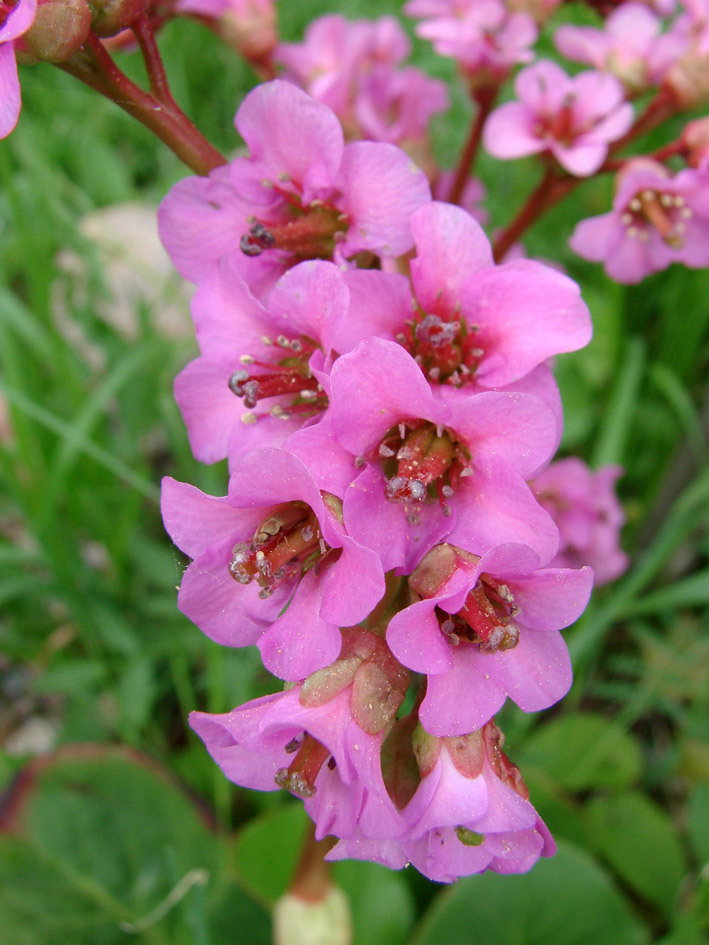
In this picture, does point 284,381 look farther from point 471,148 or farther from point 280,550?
point 471,148

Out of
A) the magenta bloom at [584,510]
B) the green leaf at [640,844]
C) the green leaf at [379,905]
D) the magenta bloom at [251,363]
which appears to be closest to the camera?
the magenta bloom at [251,363]

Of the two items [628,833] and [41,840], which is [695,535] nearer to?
[628,833]

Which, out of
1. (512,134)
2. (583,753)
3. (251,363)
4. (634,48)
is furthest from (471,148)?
(583,753)

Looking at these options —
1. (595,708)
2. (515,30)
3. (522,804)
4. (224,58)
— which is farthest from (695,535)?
(224,58)

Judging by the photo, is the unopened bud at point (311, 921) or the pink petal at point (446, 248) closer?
the pink petal at point (446, 248)

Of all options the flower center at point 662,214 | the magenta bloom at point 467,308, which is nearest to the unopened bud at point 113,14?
the magenta bloom at point 467,308

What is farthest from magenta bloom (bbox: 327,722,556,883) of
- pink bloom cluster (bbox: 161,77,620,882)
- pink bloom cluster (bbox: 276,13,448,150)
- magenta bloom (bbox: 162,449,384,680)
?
pink bloom cluster (bbox: 276,13,448,150)

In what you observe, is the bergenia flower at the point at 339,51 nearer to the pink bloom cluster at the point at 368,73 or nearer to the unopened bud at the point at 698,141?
the pink bloom cluster at the point at 368,73
